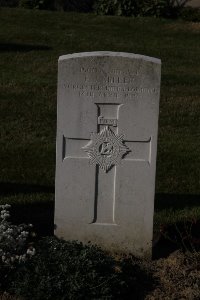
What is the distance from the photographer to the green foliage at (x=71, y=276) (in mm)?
5398

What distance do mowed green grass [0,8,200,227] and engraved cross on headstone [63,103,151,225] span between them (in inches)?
48.2

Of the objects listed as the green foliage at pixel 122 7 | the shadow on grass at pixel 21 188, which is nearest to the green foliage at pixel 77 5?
the green foliage at pixel 122 7

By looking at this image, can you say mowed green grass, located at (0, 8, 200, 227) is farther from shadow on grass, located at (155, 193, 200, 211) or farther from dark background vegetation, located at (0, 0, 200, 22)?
dark background vegetation, located at (0, 0, 200, 22)

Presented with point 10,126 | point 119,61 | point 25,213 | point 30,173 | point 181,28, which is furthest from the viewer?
point 181,28

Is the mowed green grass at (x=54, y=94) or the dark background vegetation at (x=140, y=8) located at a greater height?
A: the dark background vegetation at (x=140, y=8)

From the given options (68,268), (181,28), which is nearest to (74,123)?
(68,268)

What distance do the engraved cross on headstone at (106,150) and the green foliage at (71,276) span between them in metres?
0.58

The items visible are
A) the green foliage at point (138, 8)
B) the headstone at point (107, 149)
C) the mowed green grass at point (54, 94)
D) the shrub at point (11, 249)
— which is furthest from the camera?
the green foliage at point (138, 8)

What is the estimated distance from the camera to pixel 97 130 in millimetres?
6086

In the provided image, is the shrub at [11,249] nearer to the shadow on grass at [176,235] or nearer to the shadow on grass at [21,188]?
the shadow on grass at [176,235]

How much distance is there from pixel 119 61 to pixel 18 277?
1.85 metres

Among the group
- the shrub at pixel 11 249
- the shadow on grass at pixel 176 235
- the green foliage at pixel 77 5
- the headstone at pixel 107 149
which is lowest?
the shadow on grass at pixel 176 235

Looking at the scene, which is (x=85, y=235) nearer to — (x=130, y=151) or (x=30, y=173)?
(x=130, y=151)

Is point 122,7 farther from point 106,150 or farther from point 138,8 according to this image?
point 106,150
